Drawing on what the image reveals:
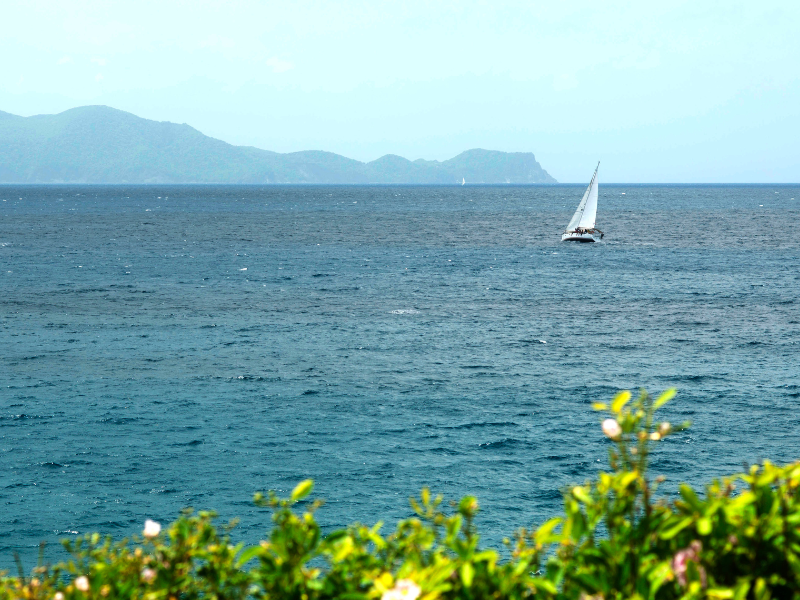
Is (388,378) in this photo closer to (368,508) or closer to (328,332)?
(328,332)

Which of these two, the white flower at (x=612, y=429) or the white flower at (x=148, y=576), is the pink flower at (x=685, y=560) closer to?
the white flower at (x=612, y=429)

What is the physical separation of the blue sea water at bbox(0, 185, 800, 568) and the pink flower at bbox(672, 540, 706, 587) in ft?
81.0

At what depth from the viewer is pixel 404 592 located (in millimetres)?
5082

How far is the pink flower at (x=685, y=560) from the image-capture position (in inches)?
225

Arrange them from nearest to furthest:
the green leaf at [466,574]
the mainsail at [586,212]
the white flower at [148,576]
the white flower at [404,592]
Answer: the white flower at [404,592], the green leaf at [466,574], the white flower at [148,576], the mainsail at [586,212]

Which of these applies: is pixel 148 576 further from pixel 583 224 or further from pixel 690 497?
pixel 583 224

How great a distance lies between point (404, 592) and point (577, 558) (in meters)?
1.89

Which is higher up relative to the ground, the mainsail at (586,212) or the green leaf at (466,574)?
the mainsail at (586,212)

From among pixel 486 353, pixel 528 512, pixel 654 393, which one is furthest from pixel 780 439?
pixel 486 353

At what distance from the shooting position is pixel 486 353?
5669 cm

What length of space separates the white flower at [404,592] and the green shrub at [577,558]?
0.17ft

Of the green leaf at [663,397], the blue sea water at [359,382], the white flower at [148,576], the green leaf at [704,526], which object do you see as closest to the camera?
the green leaf at [704,526]

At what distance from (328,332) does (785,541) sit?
189ft

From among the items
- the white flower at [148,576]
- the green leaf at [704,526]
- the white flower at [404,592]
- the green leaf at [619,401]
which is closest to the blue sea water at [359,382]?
the white flower at [148,576]
